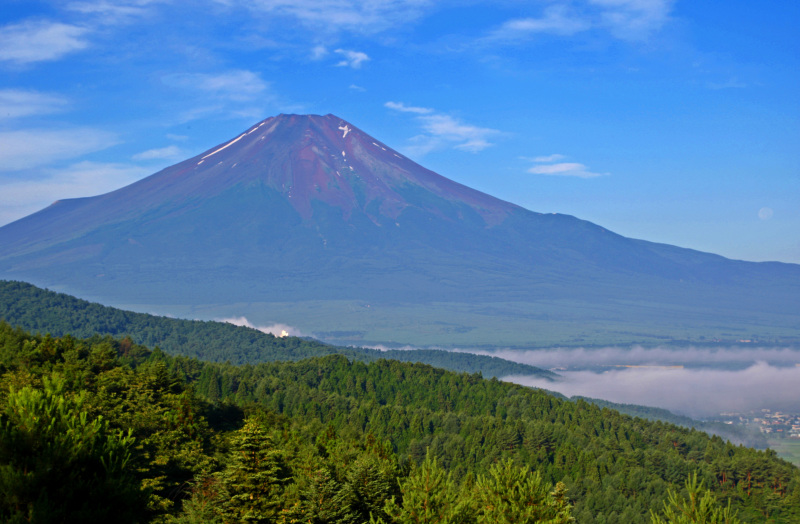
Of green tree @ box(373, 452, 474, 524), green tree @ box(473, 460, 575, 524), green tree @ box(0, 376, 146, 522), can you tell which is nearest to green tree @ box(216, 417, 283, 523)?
green tree @ box(373, 452, 474, 524)

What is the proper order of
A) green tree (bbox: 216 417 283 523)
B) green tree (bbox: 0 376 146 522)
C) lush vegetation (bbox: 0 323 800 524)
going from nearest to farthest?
1. green tree (bbox: 0 376 146 522)
2. lush vegetation (bbox: 0 323 800 524)
3. green tree (bbox: 216 417 283 523)

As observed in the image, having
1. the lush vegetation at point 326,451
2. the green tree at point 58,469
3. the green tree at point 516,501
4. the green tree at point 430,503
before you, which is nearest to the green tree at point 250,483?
the lush vegetation at point 326,451

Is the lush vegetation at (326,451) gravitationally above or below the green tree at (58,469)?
below

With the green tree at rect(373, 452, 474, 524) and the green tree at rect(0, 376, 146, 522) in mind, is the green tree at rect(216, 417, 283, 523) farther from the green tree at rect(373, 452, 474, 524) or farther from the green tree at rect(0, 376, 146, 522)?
the green tree at rect(0, 376, 146, 522)

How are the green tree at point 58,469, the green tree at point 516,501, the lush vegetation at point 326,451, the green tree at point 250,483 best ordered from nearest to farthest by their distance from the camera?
the green tree at point 58,469
the lush vegetation at point 326,451
the green tree at point 516,501
the green tree at point 250,483

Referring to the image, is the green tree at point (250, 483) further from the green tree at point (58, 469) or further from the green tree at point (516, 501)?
the green tree at point (516, 501)

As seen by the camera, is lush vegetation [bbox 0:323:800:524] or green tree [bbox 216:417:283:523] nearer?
lush vegetation [bbox 0:323:800:524]

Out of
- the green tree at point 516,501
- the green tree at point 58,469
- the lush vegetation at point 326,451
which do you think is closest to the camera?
the green tree at point 58,469

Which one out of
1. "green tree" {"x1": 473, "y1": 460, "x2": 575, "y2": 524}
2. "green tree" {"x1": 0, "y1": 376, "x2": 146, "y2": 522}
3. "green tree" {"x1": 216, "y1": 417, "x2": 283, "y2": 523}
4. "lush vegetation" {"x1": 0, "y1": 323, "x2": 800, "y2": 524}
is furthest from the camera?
"green tree" {"x1": 216, "y1": 417, "x2": 283, "y2": 523}

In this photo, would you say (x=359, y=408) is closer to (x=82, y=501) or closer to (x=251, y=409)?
(x=251, y=409)
